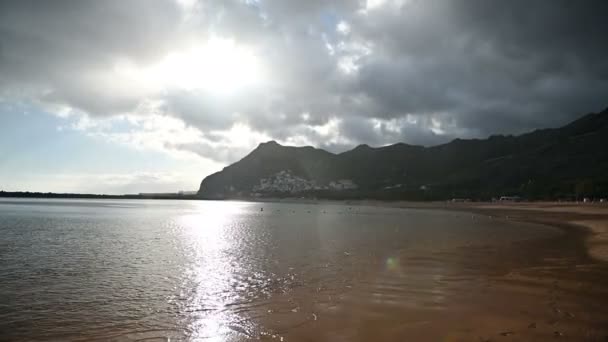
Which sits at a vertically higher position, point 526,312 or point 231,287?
point 526,312

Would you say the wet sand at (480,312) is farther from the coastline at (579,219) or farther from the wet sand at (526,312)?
the coastline at (579,219)

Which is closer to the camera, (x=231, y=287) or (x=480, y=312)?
(x=480, y=312)

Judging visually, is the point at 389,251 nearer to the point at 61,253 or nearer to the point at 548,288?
the point at 548,288

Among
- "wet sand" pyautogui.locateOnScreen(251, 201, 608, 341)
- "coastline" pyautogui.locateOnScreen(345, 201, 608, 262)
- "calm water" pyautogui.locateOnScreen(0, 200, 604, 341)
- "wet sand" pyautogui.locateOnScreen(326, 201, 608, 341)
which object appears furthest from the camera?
"coastline" pyautogui.locateOnScreen(345, 201, 608, 262)

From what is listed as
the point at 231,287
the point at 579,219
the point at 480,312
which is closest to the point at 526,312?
the point at 480,312

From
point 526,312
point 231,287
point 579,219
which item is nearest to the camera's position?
point 526,312

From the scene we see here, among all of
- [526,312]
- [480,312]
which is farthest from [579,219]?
[480,312]

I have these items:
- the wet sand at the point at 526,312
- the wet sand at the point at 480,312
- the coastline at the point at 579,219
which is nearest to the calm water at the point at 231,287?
the wet sand at the point at 480,312

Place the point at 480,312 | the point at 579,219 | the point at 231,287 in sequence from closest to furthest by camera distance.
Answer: the point at 480,312, the point at 231,287, the point at 579,219

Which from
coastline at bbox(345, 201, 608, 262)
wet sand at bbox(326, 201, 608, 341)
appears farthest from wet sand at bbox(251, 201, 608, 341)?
coastline at bbox(345, 201, 608, 262)

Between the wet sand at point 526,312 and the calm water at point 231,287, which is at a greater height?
the wet sand at point 526,312

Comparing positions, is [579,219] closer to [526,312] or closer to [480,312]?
[526,312]

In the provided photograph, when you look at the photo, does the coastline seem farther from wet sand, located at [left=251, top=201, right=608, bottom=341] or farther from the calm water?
wet sand, located at [left=251, top=201, right=608, bottom=341]

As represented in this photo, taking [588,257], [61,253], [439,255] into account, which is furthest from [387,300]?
[61,253]
